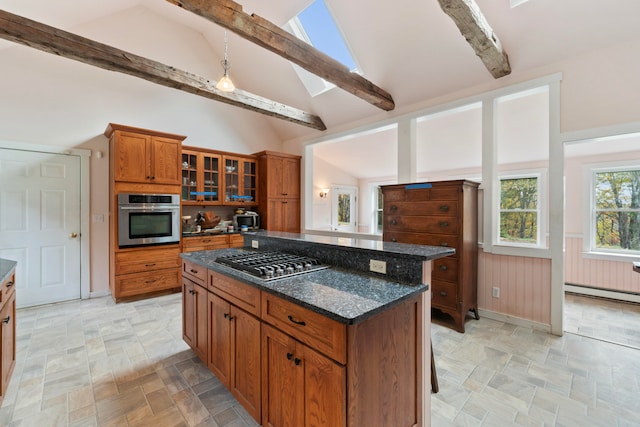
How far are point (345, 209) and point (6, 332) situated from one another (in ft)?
22.0

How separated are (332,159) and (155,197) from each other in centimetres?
441

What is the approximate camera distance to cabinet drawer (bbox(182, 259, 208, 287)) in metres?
2.15

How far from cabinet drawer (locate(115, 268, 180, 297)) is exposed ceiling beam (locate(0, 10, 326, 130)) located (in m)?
2.63

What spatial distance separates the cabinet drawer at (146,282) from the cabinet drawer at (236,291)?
2.56 metres

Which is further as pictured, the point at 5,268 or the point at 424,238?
the point at 424,238

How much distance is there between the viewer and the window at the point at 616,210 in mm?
4028

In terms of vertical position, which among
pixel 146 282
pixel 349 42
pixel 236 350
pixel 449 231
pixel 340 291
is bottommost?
pixel 146 282

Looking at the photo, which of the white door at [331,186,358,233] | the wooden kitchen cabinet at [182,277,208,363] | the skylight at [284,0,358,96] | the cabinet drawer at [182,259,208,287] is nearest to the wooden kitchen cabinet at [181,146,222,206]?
the skylight at [284,0,358,96]

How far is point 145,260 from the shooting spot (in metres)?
3.98

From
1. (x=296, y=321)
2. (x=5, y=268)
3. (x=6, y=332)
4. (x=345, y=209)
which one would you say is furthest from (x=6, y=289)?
(x=345, y=209)

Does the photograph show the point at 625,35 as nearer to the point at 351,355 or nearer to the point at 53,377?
the point at 351,355

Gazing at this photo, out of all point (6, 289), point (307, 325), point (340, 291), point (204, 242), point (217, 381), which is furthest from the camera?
point (204, 242)

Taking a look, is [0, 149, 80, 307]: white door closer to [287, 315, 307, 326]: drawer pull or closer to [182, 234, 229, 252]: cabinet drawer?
[182, 234, 229, 252]: cabinet drawer

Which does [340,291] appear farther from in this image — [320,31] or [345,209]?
[345,209]
